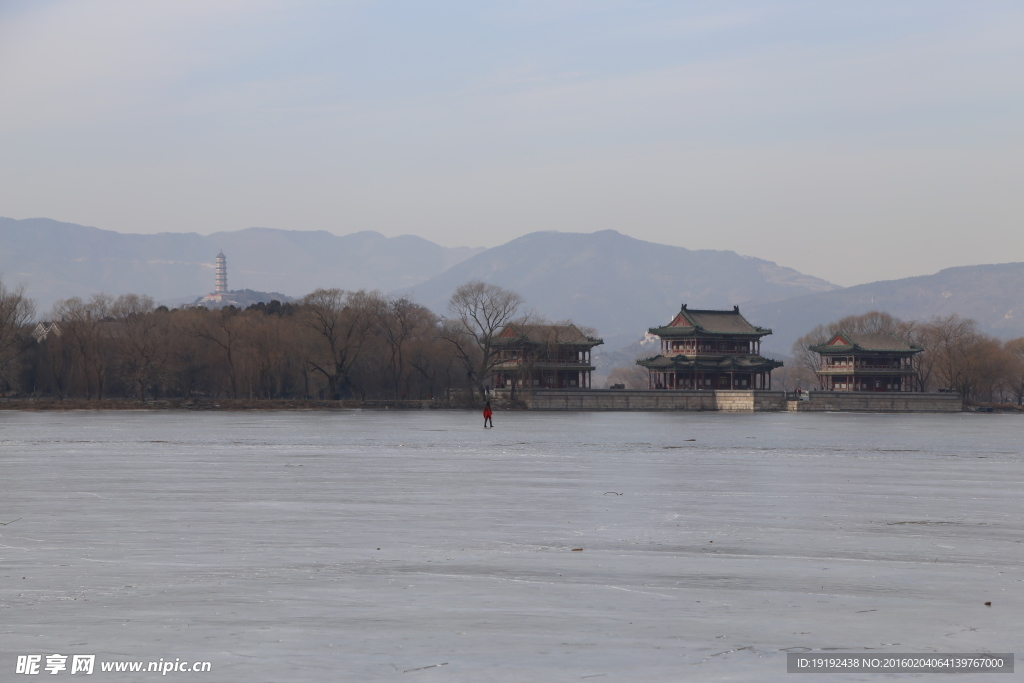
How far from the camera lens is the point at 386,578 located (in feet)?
42.3

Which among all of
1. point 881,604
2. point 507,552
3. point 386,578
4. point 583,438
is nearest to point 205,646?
point 386,578

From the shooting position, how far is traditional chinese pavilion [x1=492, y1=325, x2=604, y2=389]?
373ft

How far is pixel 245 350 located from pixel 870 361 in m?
71.8

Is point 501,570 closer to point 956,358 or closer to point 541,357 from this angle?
point 541,357

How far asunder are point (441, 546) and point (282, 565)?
8.41 feet

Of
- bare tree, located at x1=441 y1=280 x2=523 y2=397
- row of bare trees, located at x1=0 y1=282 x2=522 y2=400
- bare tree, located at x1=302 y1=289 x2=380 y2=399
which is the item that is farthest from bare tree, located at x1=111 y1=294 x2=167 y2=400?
bare tree, located at x1=441 y1=280 x2=523 y2=397

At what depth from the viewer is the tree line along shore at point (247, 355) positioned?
97000 millimetres

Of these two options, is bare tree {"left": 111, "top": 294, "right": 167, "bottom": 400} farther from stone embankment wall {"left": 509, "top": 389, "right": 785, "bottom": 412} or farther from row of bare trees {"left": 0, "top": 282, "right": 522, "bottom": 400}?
stone embankment wall {"left": 509, "top": 389, "right": 785, "bottom": 412}

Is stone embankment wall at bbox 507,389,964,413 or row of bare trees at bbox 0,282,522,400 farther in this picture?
stone embankment wall at bbox 507,389,964,413

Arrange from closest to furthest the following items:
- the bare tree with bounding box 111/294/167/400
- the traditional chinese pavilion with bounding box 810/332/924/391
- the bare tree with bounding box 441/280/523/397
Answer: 1. the bare tree with bounding box 111/294/167/400
2. the bare tree with bounding box 441/280/523/397
3. the traditional chinese pavilion with bounding box 810/332/924/391

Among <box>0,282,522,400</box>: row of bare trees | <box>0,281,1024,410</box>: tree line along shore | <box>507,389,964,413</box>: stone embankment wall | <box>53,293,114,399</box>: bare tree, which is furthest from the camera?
<box>507,389,964,413</box>: stone embankment wall

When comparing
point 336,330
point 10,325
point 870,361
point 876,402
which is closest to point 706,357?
point 876,402

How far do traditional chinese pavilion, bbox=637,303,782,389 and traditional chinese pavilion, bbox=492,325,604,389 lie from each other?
9.31m

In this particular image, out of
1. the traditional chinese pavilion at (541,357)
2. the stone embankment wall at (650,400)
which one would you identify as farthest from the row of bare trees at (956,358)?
the traditional chinese pavilion at (541,357)
